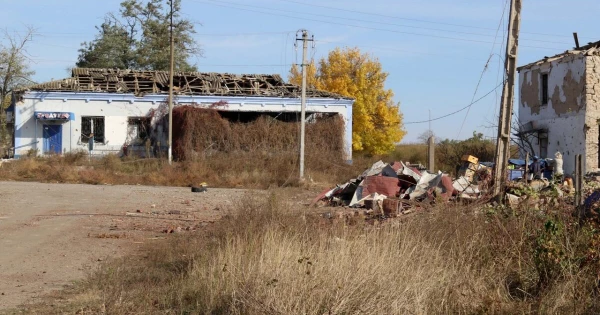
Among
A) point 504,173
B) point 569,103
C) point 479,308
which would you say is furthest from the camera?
point 569,103

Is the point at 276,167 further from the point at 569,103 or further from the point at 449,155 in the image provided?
the point at 569,103

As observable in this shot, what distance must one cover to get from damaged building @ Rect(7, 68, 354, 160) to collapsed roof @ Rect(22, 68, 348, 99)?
6cm

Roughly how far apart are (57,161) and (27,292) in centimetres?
2993

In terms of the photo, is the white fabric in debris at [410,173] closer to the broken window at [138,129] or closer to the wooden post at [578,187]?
the wooden post at [578,187]

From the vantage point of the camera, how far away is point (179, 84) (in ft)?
152

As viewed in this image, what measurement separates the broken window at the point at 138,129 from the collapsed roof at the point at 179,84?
4.87 feet

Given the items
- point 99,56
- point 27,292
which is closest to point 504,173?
point 27,292

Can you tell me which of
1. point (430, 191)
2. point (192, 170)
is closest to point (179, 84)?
point (192, 170)

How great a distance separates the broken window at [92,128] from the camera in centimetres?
4253

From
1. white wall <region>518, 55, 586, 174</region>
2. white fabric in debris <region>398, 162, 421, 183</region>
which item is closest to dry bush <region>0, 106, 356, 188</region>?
white wall <region>518, 55, 586, 174</region>

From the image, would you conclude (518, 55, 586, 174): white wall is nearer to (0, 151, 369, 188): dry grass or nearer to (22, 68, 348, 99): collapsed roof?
(0, 151, 369, 188): dry grass

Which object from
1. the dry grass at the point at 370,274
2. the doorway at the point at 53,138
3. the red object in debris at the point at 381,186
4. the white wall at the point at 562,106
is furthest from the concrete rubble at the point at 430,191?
the doorway at the point at 53,138

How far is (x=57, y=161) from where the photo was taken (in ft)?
127

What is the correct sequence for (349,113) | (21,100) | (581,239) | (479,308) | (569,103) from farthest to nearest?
(349,113)
(21,100)
(569,103)
(581,239)
(479,308)
